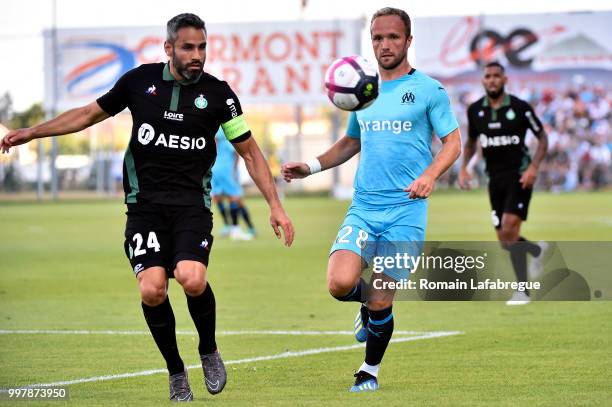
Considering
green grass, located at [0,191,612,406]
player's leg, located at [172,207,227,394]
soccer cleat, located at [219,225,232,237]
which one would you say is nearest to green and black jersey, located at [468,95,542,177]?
green grass, located at [0,191,612,406]

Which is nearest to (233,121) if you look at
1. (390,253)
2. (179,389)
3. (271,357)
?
(390,253)

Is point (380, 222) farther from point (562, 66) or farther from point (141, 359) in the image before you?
point (562, 66)

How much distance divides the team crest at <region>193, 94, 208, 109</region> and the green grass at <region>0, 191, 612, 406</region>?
Answer: 1847 millimetres

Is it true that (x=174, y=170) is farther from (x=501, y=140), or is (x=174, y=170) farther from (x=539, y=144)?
(x=539, y=144)

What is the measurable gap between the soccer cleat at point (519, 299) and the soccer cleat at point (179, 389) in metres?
6.74

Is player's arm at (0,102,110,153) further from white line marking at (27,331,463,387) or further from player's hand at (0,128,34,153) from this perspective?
white line marking at (27,331,463,387)

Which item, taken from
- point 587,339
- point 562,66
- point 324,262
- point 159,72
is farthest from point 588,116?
point 159,72

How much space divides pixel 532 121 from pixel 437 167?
611 centimetres

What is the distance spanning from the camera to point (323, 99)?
147 feet

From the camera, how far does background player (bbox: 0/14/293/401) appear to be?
768 centimetres

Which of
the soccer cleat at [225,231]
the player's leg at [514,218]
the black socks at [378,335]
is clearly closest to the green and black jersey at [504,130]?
the player's leg at [514,218]

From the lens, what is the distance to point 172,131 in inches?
307

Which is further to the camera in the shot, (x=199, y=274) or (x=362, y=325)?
(x=362, y=325)

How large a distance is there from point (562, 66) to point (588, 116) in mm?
2131
